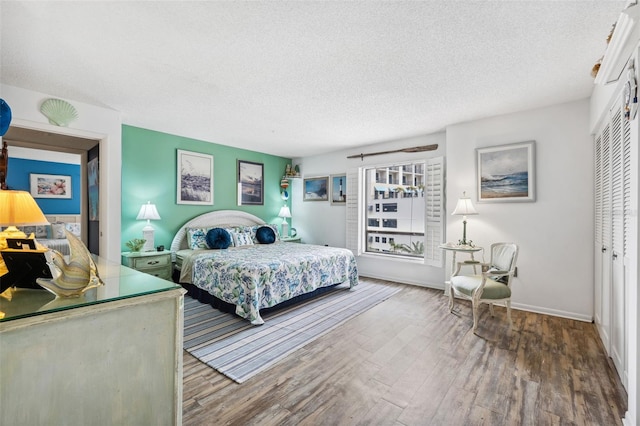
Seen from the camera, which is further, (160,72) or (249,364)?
(160,72)

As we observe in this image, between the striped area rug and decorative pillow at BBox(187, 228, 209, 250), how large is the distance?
2.93ft

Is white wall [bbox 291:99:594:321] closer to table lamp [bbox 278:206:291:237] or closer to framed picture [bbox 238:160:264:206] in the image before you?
table lamp [bbox 278:206:291:237]

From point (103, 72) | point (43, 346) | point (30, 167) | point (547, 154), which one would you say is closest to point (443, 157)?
point (547, 154)

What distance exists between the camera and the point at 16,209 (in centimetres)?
169

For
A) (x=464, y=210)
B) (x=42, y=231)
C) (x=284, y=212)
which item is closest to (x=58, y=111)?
(x=42, y=231)

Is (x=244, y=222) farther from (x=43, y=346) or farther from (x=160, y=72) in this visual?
(x=43, y=346)

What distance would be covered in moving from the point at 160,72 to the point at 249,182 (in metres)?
3.24

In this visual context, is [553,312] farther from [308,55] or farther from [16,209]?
[16,209]

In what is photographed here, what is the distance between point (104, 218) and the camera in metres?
3.53

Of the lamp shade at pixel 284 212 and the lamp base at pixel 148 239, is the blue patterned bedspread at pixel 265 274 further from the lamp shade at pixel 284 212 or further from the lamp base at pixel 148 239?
the lamp shade at pixel 284 212

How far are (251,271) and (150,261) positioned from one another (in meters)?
1.79

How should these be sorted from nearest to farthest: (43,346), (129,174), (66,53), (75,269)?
1. (43,346)
2. (75,269)
3. (66,53)
4. (129,174)

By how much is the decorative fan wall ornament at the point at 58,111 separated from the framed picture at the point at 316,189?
3997 mm

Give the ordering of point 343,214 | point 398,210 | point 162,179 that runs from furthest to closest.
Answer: point 343,214 < point 398,210 < point 162,179
